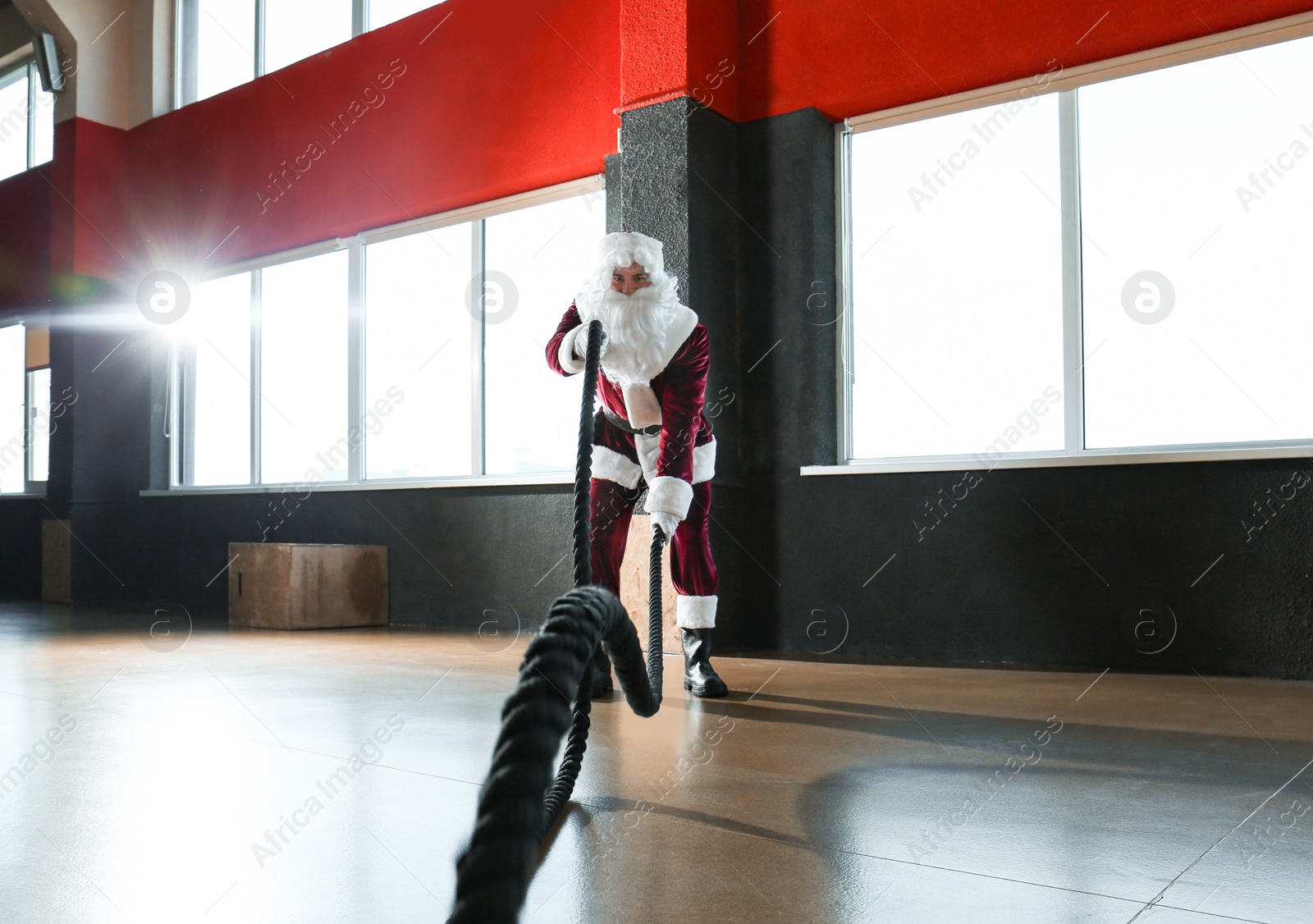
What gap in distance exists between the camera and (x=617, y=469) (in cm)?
297

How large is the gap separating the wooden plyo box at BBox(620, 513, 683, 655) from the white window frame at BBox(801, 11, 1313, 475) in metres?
0.72

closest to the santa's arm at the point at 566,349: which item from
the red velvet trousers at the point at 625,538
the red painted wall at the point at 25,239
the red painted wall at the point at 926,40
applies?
the red velvet trousers at the point at 625,538

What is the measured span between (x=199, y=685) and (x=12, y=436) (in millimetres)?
6230

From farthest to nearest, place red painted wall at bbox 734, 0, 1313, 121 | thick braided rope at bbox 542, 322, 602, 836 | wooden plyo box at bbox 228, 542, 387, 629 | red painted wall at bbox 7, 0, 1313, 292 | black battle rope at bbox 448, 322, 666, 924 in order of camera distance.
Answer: wooden plyo box at bbox 228, 542, 387, 629 < red painted wall at bbox 7, 0, 1313, 292 < red painted wall at bbox 734, 0, 1313, 121 < thick braided rope at bbox 542, 322, 602, 836 < black battle rope at bbox 448, 322, 666, 924

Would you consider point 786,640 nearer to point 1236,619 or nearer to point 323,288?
point 1236,619

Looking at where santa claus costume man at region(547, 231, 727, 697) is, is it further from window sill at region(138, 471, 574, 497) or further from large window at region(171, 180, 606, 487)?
large window at region(171, 180, 606, 487)

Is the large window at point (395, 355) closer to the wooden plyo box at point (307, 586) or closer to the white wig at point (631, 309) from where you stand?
the wooden plyo box at point (307, 586)

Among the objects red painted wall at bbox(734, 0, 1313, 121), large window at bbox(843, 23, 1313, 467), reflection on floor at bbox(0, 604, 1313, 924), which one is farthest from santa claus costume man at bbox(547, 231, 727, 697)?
red painted wall at bbox(734, 0, 1313, 121)

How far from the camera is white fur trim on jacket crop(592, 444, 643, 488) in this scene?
2.97m

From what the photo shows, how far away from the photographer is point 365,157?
5969 millimetres

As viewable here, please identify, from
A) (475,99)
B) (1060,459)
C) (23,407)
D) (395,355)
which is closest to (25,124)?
(23,407)

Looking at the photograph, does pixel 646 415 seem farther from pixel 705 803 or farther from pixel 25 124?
pixel 25 124

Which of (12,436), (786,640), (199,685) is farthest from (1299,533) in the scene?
(12,436)

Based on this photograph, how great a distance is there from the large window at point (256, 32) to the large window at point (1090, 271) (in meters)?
3.23
